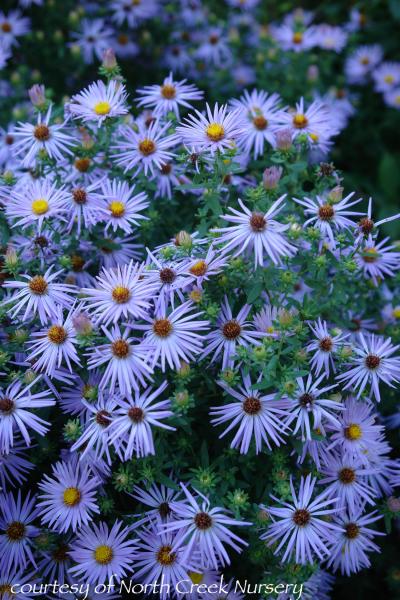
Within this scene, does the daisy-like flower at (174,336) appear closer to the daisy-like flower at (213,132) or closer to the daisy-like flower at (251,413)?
the daisy-like flower at (251,413)

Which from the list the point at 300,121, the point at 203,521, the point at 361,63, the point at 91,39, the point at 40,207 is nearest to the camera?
the point at 203,521

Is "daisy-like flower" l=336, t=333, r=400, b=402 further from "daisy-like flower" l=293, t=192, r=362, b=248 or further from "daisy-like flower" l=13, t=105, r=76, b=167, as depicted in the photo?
"daisy-like flower" l=13, t=105, r=76, b=167

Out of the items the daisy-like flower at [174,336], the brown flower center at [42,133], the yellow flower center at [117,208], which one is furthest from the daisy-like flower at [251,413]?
the brown flower center at [42,133]

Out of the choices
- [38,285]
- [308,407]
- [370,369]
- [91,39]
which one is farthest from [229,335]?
[91,39]

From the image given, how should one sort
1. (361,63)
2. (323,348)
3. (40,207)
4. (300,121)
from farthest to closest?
(361,63) → (300,121) → (40,207) → (323,348)

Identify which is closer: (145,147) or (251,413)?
(251,413)

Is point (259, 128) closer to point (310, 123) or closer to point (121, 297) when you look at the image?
point (310, 123)
